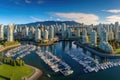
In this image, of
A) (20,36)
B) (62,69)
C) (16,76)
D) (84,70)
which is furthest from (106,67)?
(20,36)

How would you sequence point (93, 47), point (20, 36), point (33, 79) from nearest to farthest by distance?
point (33, 79) < point (93, 47) < point (20, 36)

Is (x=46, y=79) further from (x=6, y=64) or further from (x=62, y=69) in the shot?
(x=6, y=64)

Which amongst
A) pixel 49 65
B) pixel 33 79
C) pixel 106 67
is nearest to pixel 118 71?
pixel 106 67

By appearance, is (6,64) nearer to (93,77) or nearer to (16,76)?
(16,76)

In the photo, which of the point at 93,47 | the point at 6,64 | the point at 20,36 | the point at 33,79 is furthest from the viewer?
the point at 20,36

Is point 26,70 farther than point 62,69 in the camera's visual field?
No

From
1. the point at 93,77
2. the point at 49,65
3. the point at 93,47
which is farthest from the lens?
the point at 93,47
